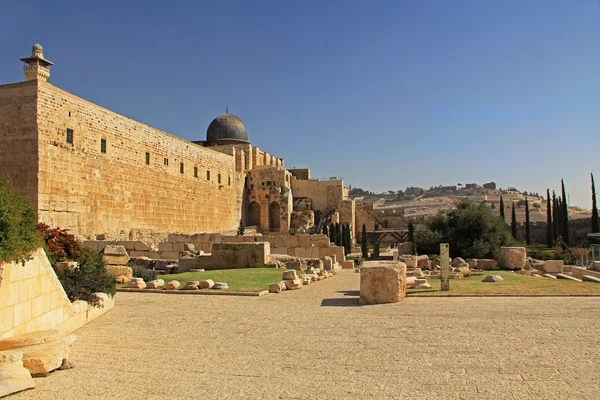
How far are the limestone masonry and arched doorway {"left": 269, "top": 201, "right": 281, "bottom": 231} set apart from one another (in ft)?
5.15

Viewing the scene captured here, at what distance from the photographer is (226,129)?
41.5 meters

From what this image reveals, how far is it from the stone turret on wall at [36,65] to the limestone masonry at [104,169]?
0.13 feet

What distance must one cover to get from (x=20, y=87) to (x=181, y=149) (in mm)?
10380

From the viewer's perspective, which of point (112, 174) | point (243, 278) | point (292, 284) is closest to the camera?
point (292, 284)

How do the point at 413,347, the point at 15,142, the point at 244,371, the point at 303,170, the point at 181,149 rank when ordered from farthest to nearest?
the point at 303,170, the point at 181,149, the point at 15,142, the point at 413,347, the point at 244,371

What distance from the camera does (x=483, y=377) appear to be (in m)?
4.39

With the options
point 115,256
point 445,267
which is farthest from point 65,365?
point 115,256

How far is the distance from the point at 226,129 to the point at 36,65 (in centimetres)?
2136

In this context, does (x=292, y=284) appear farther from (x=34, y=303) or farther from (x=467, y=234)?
(x=467, y=234)

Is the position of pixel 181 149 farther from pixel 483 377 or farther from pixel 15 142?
pixel 483 377

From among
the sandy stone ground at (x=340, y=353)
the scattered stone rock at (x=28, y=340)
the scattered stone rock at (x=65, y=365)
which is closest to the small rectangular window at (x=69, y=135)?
the sandy stone ground at (x=340, y=353)

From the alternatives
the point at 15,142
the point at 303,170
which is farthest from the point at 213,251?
the point at 303,170

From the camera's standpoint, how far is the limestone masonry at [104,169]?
17000 millimetres

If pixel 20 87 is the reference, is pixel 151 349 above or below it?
below
